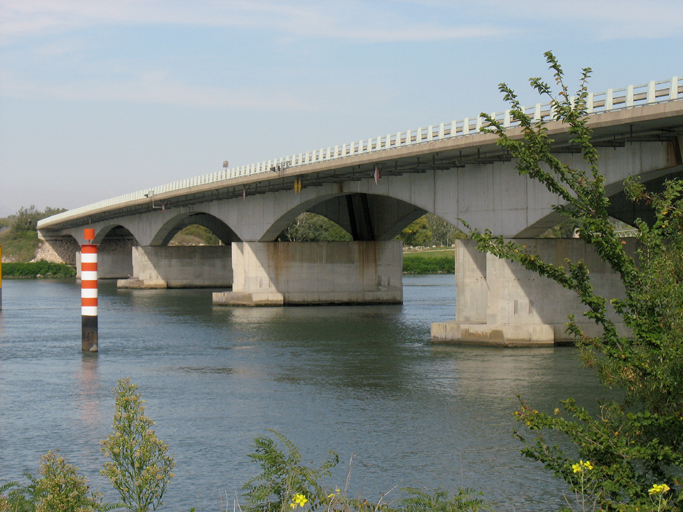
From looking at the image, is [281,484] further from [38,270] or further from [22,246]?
[22,246]

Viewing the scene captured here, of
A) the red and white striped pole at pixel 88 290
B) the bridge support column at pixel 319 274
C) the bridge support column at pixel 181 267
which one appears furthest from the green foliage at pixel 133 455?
the bridge support column at pixel 181 267

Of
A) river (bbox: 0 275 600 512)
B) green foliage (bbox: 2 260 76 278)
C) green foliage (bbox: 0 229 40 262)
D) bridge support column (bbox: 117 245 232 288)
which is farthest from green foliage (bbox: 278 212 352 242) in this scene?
river (bbox: 0 275 600 512)

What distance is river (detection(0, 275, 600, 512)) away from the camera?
16484 millimetres

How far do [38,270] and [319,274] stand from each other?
72.0 m

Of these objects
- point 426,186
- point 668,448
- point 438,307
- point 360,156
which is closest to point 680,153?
point 426,186

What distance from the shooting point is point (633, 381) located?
450 inches

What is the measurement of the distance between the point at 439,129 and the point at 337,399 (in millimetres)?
17562

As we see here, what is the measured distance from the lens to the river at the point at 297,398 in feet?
54.1

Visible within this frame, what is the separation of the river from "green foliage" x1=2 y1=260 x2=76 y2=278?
3056 inches

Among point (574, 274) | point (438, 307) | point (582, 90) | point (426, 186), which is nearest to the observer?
point (574, 274)

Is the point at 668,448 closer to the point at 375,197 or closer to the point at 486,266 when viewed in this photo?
the point at 486,266

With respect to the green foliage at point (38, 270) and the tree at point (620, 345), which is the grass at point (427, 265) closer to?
the green foliage at point (38, 270)

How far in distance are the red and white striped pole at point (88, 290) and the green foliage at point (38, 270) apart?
298 feet

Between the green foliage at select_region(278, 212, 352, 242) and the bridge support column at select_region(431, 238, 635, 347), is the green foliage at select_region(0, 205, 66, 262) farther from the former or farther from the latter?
the bridge support column at select_region(431, 238, 635, 347)
